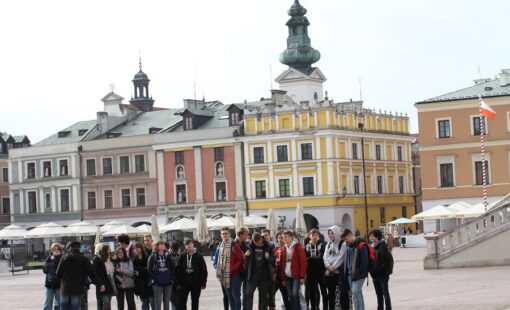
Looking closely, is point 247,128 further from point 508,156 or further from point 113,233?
point 508,156

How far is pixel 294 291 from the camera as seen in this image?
22328 mm

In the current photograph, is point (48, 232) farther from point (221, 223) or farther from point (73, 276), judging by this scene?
point (73, 276)

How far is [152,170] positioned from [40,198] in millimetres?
10866

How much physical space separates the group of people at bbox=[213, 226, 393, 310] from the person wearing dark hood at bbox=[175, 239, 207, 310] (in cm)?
37

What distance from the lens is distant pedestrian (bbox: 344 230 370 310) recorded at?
21.0 m

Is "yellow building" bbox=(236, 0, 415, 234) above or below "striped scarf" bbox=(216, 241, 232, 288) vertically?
above

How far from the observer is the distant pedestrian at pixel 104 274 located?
21672 mm

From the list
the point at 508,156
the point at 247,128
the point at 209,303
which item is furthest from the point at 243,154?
the point at 209,303

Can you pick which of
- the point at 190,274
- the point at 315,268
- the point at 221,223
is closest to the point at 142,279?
the point at 190,274

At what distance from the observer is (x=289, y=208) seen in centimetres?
8294

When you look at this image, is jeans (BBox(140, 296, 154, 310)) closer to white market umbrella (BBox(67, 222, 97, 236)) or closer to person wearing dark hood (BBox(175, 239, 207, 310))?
person wearing dark hood (BBox(175, 239, 207, 310))

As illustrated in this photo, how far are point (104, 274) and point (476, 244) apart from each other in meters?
20.9

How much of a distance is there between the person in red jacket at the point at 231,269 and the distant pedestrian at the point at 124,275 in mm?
1653

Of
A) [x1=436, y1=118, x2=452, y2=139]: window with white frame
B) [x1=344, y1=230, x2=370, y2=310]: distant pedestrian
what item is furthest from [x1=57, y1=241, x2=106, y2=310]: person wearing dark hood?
[x1=436, y1=118, x2=452, y2=139]: window with white frame
